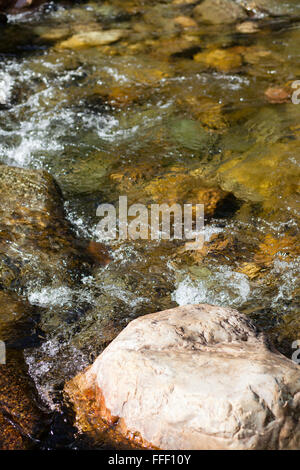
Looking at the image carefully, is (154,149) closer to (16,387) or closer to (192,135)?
(192,135)

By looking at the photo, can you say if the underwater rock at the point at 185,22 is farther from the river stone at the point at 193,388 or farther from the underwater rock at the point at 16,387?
the river stone at the point at 193,388

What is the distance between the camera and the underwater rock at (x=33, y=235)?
3707 millimetres

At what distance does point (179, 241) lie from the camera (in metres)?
4.34

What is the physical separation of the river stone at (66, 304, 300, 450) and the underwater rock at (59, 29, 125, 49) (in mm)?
6349

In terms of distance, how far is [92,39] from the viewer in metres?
8.12

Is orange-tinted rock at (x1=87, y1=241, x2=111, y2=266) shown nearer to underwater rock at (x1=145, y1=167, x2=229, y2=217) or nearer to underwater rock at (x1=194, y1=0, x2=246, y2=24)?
underwater rock at (x1=145, y1=167, x2=229, y2=217)

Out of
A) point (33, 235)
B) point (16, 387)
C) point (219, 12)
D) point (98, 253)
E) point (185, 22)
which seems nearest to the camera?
point (16, 387)

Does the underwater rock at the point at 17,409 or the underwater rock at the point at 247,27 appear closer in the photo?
the underwater rock at the point at 17,409

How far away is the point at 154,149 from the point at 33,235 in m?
2.14

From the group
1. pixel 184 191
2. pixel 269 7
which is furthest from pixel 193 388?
pixel 269 7

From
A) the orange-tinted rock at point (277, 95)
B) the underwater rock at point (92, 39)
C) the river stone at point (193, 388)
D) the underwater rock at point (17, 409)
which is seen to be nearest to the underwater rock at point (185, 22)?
the underwater rock at point (92, 39)

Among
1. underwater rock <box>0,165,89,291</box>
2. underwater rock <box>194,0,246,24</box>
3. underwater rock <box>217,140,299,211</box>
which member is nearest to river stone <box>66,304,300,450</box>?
underwater rock <box>0,165,89,291</box>

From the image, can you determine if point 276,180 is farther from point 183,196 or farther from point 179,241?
point 179,241

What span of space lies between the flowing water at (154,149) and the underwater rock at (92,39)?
0.27 feet
